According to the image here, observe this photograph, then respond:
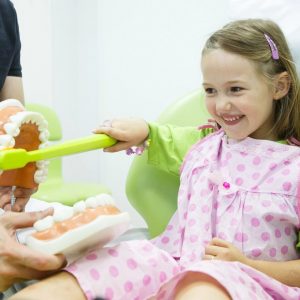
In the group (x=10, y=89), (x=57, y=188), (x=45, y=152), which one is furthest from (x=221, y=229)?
(x=57, y=188)

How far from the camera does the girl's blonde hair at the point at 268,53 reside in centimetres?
68

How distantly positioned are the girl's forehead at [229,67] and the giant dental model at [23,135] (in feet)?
0.87

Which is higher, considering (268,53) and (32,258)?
(268,53)

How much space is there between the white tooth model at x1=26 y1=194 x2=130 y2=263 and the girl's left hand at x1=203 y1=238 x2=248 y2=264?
0.47 feet

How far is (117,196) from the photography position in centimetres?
185

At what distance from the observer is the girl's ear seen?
706mm

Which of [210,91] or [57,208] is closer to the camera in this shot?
[57,208]

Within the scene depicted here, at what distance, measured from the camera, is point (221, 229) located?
2.24 ft

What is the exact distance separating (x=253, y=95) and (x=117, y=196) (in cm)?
124

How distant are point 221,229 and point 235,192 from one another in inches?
2.4

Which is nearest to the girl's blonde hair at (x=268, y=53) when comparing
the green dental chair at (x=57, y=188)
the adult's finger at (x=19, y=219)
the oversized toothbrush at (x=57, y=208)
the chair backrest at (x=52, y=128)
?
the oversized toothbrush at (x=57, y=208)

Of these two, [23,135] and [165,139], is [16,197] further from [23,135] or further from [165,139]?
[165,139]

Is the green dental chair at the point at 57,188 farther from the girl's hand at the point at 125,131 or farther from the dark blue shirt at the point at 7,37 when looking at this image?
the girl's hand at the point at 125,131

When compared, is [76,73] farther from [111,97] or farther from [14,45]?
[14,45]
